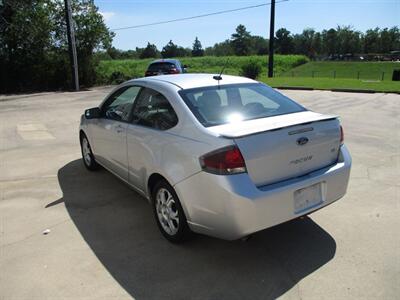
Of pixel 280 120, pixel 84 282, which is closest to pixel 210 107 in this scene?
pixel 280 120

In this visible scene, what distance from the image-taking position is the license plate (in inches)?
127

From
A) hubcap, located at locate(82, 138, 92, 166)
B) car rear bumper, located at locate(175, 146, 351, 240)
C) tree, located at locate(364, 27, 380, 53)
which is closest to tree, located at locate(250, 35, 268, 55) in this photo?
tree, located at locate(364, 27, 380, 53)

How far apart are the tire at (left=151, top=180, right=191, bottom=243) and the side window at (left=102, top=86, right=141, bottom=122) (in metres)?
1.13

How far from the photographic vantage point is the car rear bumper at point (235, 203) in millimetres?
2961

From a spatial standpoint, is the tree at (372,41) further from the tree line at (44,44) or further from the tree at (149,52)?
the tree line at (44,44)

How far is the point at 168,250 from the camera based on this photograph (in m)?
3.58

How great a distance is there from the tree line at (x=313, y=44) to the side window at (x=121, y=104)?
3596 inches

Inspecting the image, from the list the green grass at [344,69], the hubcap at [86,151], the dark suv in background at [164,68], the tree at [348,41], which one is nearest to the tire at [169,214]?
the hubcap at [86,151]

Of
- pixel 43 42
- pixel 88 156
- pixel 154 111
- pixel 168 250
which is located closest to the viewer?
pixel 168 250

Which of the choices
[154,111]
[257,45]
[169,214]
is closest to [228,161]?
[169,214]

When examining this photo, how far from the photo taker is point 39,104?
15.3 m

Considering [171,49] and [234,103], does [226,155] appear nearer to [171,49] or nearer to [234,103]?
[234,103]

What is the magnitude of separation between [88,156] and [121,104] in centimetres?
142

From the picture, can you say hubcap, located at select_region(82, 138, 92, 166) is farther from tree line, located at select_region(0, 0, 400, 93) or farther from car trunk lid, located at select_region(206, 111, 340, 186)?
tree line, located at select_region(0, 0, 400, 93)
